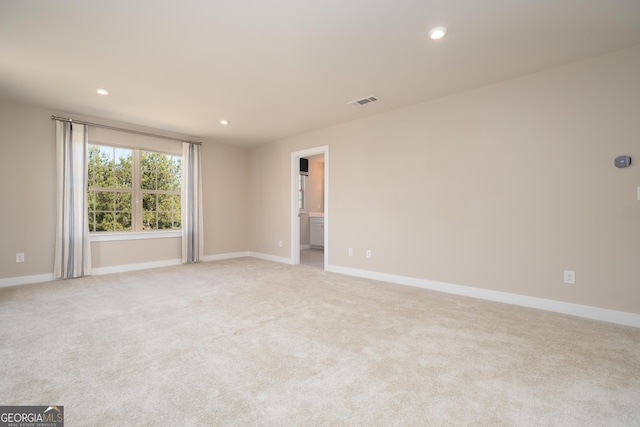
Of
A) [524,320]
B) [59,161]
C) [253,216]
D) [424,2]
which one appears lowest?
[524,320]

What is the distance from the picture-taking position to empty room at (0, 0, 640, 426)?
173cm

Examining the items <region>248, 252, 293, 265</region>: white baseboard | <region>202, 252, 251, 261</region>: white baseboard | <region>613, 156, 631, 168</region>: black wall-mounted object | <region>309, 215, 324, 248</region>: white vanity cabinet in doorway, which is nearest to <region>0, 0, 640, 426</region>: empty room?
<region>613, 156, 631, 168</region>: black wall-mounted object

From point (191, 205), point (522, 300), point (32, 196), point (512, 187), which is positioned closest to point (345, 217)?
point (512, 187)

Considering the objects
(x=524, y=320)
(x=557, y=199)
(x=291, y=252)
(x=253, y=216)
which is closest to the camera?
(x=524, y=320)

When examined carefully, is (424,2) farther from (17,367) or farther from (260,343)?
(17,367)

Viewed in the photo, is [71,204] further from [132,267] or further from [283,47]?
[283,47]

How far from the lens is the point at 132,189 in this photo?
5.15 meters

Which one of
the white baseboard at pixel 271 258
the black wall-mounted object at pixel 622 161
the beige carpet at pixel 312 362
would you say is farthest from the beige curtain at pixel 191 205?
the black wall-mounted object at pixel 622 161

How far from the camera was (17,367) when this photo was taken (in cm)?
190

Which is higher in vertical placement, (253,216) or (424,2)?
(424,2)

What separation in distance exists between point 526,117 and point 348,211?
2.66 m

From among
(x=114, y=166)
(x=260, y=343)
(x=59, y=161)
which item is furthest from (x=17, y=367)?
(x=114, y=166)

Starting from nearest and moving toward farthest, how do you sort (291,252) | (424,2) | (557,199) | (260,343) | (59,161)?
(424,2), (260,343), (557,199), (59,161), (291,252)

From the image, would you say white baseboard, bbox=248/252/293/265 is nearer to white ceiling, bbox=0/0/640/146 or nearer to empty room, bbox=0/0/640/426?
empty room, bbox=0/0/640/426
